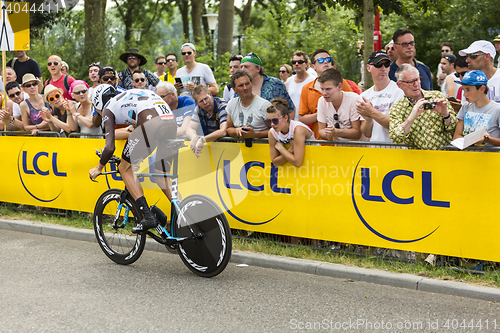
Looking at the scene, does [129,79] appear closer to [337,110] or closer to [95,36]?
[337,110]

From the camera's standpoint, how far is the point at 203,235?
5.73 meters

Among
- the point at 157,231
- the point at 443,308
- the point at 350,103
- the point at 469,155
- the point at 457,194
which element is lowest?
the point at 443,308

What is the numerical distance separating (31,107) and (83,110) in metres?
1.33

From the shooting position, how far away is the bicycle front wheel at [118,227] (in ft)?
20.2

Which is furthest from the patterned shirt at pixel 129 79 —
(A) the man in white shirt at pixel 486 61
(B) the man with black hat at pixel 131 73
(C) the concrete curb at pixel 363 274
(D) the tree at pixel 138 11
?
(D) the tree at pixel 138 11

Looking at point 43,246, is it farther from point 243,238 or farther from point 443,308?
point 443,308

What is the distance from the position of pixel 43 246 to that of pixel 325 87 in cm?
422

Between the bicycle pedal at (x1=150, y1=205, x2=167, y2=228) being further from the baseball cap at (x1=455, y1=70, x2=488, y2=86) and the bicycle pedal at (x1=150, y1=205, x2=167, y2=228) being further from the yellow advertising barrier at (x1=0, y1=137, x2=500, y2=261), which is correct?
the baseball cap at (x1=455, y1=70, x2=488, y2=86)

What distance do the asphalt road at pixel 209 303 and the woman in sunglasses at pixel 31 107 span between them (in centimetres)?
352

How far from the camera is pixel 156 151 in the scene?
5.95 metres

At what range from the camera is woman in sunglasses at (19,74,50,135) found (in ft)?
29.9

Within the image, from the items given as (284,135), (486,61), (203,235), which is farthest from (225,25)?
(203,235)

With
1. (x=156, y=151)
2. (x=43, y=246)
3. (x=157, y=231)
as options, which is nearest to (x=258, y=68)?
(x=156, y=151)

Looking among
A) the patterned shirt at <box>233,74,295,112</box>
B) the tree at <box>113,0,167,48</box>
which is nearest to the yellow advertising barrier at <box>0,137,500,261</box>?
the patterned shirt at <box>233,74,295,112</box>
